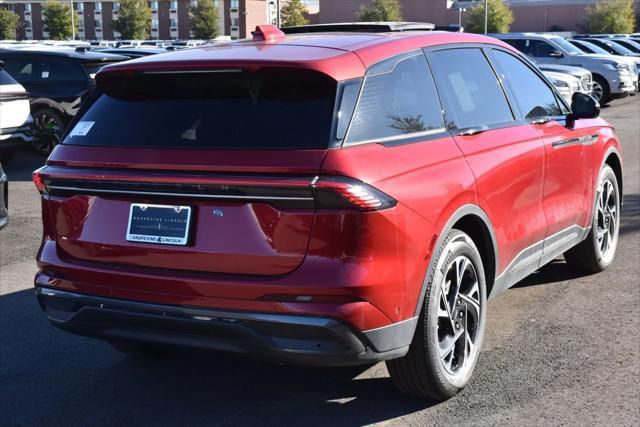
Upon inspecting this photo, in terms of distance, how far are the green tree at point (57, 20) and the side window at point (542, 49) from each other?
289 ft

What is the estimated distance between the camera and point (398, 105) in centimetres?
411

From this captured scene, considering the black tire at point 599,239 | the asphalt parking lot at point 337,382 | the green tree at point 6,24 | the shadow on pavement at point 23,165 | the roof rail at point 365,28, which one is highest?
the green tree at point 6,24

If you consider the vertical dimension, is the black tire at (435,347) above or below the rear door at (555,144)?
below

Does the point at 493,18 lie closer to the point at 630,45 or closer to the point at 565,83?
the point at 630,45

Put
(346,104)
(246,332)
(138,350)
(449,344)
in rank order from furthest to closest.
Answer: (138,350) < (449,344) < (346,104) < (246,332)

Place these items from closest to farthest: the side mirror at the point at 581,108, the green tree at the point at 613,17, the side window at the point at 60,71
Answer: the side mirror at the point at 581,108 < the side window at the point at 60,71 < the green tree at the point at 613,17

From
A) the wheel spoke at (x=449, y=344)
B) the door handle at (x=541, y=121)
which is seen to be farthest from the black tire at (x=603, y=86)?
the wheel spoke at (x=449, y=344)

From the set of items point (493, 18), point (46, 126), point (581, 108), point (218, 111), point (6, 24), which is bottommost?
point (46, 126)

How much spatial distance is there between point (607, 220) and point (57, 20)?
105 meters

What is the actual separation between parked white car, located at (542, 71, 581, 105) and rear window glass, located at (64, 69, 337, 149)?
15.0 meters

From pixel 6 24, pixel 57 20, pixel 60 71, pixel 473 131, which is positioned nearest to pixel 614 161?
pixel 473 131

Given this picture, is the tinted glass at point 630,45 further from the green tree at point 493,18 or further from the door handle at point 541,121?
the green tree at point 493,18

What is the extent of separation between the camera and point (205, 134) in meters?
3.80

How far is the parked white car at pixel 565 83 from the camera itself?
1814 centimetres
